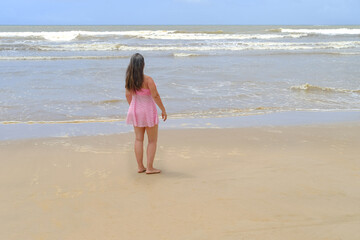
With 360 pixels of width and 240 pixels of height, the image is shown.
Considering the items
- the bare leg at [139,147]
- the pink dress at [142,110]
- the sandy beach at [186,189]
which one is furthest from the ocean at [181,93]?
the pink dress at [142,110]

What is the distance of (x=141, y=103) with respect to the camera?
4.18 meters

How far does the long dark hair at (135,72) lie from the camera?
3928 mm

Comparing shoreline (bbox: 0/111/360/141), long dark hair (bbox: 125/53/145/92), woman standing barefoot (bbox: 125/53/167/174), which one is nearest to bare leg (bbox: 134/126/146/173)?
woman standing barefoot (bbox: 125/53/167/174)

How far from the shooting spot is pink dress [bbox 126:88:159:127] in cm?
416

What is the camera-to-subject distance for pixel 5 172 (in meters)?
4.36

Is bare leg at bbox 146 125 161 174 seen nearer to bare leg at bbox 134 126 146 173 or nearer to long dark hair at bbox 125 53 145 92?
bare leg at bbox 134 126 146 173

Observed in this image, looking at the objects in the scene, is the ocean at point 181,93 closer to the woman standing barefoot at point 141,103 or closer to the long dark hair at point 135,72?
the woman standing barefoot at point 141,103

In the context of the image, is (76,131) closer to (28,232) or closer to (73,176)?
(73,176)

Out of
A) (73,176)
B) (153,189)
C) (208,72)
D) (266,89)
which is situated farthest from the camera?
(208,72)

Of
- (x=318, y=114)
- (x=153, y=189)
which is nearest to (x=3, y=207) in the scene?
(x=153, y=189)

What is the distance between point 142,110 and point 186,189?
104cm

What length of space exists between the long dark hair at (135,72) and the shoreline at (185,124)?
225 cm

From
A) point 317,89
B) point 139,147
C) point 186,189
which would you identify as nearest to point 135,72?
point 139,147

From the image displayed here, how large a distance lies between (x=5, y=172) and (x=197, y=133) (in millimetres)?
2944
